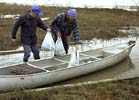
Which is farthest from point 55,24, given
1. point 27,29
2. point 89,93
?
point 89,93

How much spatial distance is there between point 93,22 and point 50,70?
361 inches

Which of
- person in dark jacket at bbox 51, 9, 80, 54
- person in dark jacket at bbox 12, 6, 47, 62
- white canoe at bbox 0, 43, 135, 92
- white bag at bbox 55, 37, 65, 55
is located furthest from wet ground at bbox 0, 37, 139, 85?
person in dark jacket at bbox 12, 6, 47, 62

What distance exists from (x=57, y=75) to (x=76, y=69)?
72 centimetres

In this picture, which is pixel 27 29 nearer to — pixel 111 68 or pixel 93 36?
pixel 111 68

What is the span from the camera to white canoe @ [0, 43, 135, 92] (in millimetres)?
7805

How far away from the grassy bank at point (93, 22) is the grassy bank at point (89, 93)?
4.74 m

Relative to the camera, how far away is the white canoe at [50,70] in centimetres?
780

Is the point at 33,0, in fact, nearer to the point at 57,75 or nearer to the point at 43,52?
the point at 43,52

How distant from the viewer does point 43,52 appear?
462 inches

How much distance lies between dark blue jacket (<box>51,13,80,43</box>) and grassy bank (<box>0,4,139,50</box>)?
2.87 m

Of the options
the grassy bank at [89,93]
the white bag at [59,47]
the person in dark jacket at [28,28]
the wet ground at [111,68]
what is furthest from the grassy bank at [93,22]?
the grassy bank at [89,93]

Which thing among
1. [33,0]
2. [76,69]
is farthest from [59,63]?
[33,0]

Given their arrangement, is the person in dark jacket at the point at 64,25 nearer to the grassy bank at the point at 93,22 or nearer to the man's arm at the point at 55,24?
the man's arm at the point at 55,24

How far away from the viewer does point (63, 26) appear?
9.84 m
